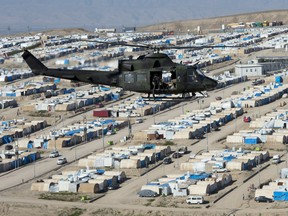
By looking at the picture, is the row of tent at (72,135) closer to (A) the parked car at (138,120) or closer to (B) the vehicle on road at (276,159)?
(A) the parked car at (138,120)

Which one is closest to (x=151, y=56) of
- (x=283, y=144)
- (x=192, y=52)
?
(x=283, y=144)

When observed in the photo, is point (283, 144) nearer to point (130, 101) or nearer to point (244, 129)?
point (244, 129)

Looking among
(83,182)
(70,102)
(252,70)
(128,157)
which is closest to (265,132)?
(128,157)

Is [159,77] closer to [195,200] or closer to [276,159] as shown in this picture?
[195,200]

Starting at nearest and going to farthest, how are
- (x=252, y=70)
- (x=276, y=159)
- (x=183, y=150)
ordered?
(x=276, y=159), (x=183, y=150), (x=252, y=70)

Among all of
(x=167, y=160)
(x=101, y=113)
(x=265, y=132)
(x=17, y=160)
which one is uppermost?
(x=101, y=113)

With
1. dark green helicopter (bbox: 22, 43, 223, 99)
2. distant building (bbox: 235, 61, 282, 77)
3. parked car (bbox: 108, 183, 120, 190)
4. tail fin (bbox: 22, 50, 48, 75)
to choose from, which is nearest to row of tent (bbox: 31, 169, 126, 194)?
parked car (bbox: 108, 183, 120, 190)

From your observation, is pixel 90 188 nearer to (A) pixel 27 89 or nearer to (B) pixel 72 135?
(B) pixel 72 135

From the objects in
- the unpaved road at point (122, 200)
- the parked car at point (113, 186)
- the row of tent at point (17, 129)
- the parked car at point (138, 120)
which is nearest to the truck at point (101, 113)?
the parked car at point (138, 120)

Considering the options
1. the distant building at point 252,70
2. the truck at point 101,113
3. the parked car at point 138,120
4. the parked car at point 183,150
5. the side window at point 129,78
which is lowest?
the parked car at point 183,150

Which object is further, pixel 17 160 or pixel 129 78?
pixel 17 160

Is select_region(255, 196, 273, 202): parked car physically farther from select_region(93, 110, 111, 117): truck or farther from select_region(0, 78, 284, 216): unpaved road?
select_region(93, 110, 111, 117): truck

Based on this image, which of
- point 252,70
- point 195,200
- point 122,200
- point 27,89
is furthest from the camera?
point 252,70

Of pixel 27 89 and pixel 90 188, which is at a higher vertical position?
pixel 27 89
